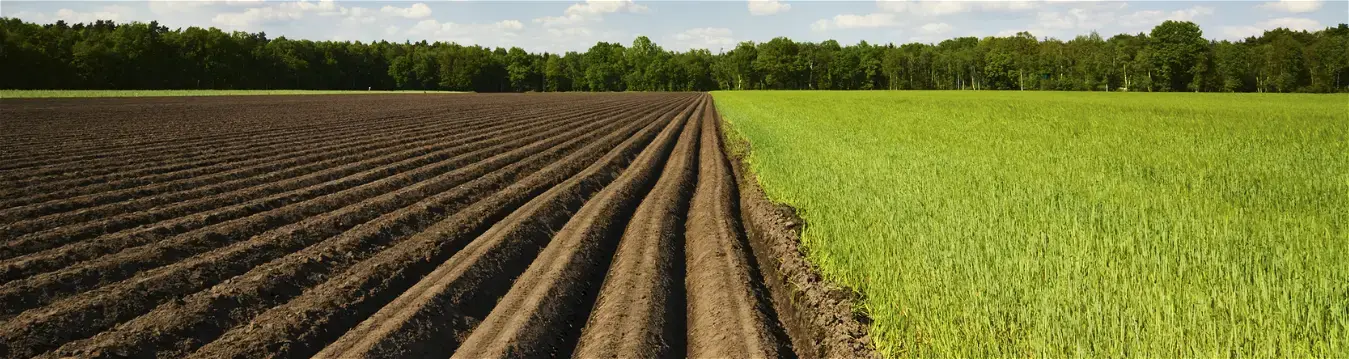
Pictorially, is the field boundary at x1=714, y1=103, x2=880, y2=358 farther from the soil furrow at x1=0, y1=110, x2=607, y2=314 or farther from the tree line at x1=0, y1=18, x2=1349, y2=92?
the tree line at x1=0, y1=18, x2=1349, y2=92

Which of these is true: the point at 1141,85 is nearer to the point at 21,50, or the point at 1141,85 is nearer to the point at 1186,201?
the point at 1186,201

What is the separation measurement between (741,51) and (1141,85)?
2285 inches

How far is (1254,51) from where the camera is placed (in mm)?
73438

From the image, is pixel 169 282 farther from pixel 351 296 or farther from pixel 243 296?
pixel 351 296

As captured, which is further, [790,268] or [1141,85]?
[1141,85]

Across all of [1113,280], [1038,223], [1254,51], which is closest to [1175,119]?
[1038,223]

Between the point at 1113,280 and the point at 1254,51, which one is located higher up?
the point at 1254,51

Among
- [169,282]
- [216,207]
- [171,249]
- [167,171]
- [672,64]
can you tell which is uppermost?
[672,64]

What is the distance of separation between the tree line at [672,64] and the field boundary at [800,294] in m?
67.7

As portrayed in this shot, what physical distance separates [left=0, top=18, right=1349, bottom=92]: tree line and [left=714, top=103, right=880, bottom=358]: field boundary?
222 ft

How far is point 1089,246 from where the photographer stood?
5426 millimetres

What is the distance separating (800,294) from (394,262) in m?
3.55

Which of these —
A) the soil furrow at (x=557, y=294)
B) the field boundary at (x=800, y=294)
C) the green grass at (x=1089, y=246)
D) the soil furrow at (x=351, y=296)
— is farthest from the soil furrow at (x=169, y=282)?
the green grass at (x=1089, y=246)

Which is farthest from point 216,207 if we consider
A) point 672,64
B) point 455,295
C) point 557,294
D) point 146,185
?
point 672,64
